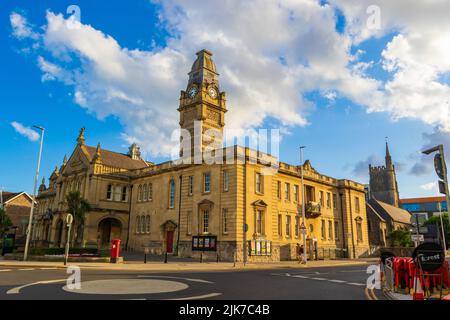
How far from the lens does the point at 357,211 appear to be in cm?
4803

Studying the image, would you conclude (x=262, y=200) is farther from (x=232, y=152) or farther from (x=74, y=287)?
(x=74, y=287)

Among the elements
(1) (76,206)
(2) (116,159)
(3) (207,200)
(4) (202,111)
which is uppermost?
(4) (202,111)

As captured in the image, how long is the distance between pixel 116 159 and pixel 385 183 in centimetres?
9357

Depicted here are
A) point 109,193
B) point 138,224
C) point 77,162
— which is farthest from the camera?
point 77,162

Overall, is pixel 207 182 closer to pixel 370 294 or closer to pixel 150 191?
pixel 150 191

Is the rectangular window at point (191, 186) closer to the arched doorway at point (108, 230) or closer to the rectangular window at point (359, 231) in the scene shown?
the arched doorway at point (108, 230)

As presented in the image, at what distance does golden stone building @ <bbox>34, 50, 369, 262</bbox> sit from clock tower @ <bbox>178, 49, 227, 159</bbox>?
0.16 m

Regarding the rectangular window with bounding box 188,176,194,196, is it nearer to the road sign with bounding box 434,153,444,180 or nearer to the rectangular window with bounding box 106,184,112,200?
the rectangular window with bounding box 106,184,112,200

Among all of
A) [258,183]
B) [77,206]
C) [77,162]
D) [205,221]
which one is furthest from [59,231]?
[258,183]

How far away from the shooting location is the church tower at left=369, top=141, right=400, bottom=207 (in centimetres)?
10912

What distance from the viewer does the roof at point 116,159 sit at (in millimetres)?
47469

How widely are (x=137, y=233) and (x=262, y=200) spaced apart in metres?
17.9

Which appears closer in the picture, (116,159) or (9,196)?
(116,159)

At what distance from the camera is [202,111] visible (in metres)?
46.8
